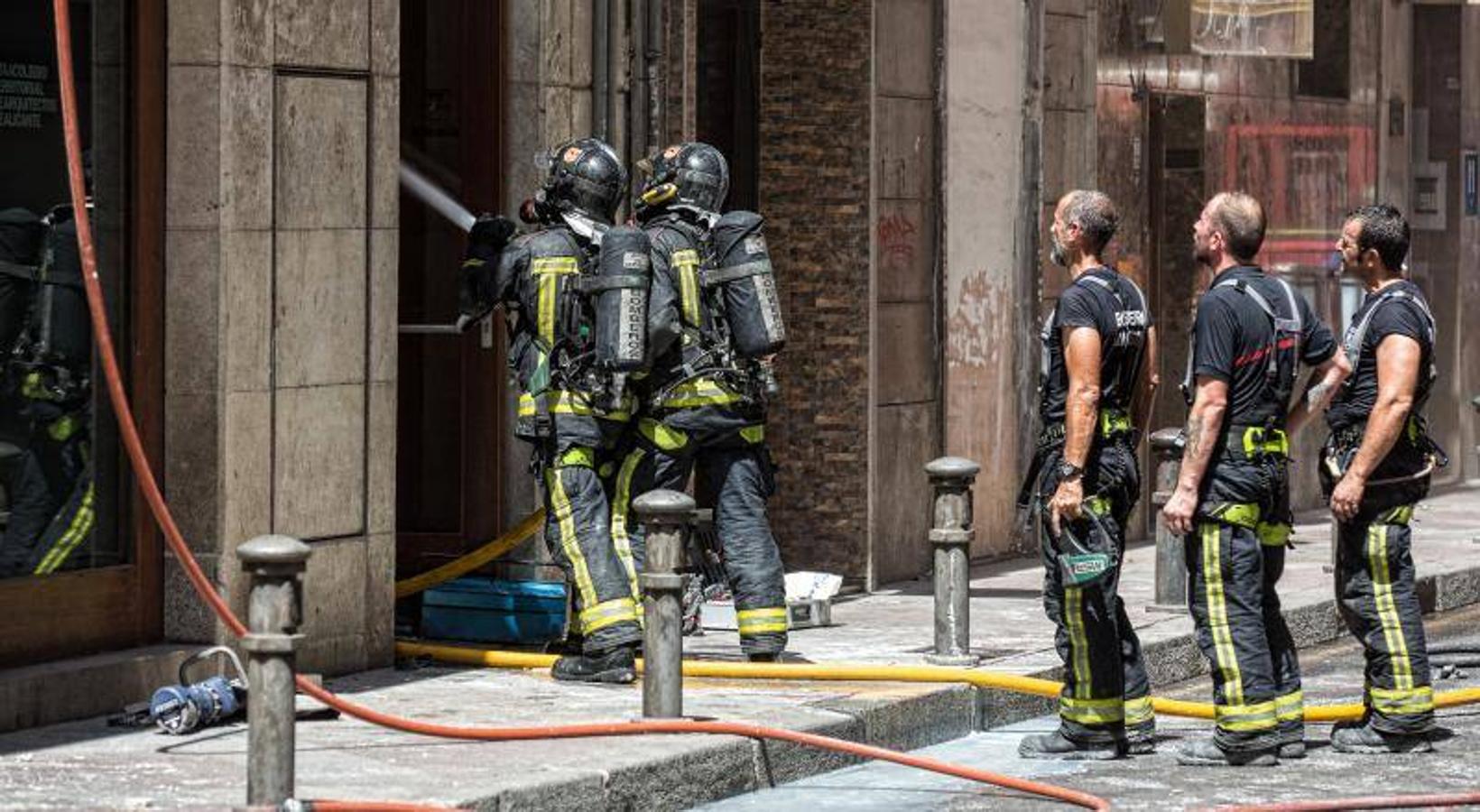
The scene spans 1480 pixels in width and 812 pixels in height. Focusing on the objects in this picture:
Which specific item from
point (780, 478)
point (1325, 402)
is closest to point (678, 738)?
point (1325, 402)

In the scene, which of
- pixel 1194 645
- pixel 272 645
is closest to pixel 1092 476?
pixel 1194 645

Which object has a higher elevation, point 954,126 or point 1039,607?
point 954,126

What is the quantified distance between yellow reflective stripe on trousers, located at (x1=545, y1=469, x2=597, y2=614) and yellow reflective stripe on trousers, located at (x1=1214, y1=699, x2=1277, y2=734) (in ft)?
7.77

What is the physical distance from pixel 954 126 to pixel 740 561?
5.13 m

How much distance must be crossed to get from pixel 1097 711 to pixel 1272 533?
843 mm

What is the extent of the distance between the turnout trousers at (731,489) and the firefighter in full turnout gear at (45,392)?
2.05 meters

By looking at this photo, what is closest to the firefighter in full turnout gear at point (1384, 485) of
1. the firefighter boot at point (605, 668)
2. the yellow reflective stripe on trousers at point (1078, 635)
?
the yellow reflective stripe on trousers at point (1078, 635)

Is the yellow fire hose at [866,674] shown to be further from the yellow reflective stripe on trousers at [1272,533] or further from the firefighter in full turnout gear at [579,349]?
the yellow reflective stripe on trousers at [1272,533]

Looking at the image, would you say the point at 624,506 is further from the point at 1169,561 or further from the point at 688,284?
the point at 1169,561

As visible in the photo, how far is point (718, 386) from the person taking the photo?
484 inches

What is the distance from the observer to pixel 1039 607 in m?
15.1

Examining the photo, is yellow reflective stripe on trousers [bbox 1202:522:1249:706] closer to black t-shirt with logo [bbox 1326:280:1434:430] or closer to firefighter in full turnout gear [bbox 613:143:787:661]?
black t-shirt with logo [bbox 1326:280:1434:430]

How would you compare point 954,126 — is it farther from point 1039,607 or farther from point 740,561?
point 740,561

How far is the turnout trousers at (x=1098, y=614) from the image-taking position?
11.1 metres
